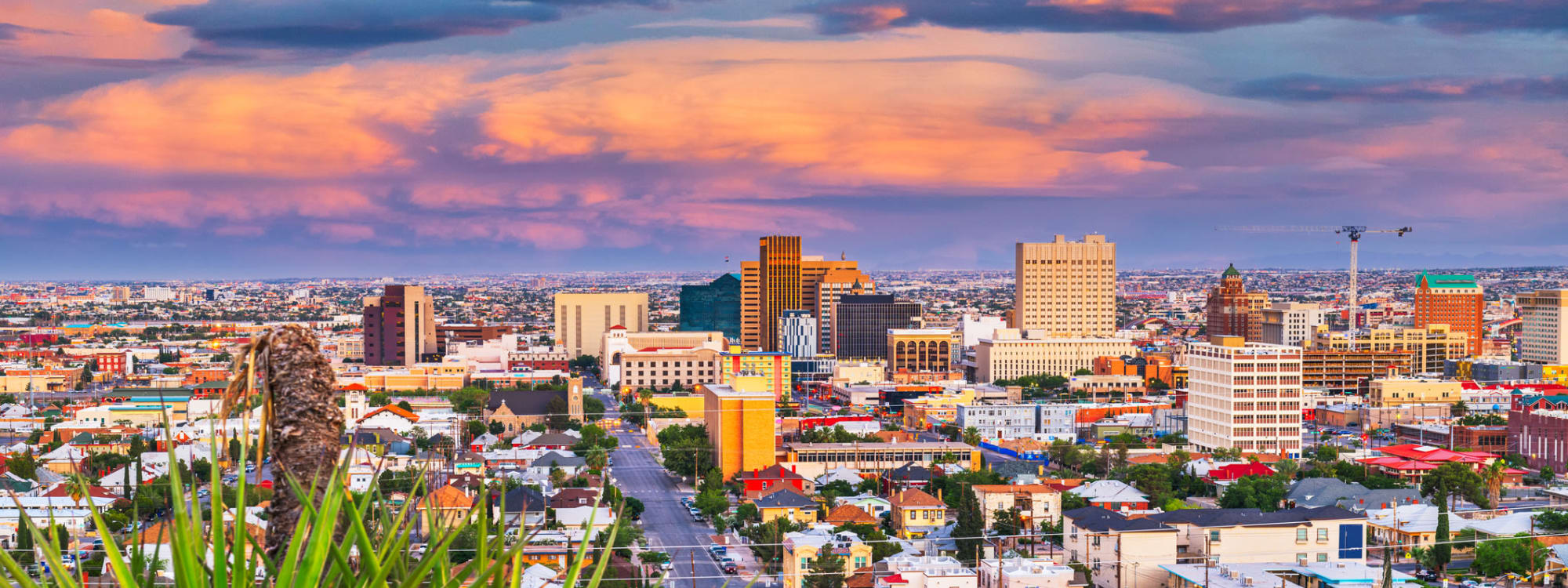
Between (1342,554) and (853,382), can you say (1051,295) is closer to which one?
(853,382)

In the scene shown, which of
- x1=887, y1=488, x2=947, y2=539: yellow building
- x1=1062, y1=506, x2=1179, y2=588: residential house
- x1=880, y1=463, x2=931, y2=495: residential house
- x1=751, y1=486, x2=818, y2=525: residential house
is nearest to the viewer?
x1=1062, y1=506, x2=1179, y2=588: residential house

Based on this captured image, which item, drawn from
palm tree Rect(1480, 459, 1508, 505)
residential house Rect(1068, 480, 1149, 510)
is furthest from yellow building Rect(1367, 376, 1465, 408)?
residential house Rect(1068, 480, 1149, 510)

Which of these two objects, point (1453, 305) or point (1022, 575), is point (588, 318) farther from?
point (1022, 575)

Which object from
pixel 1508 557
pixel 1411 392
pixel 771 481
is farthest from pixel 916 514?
pixel 1411 392

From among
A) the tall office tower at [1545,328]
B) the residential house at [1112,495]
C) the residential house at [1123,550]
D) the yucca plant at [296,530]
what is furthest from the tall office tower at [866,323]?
the yucca plant at [296,530]

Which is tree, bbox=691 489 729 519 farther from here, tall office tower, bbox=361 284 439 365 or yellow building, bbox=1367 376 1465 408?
tall office tower, bbox=361 284 439 365

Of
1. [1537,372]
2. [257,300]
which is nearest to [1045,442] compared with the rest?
[1537,372]
